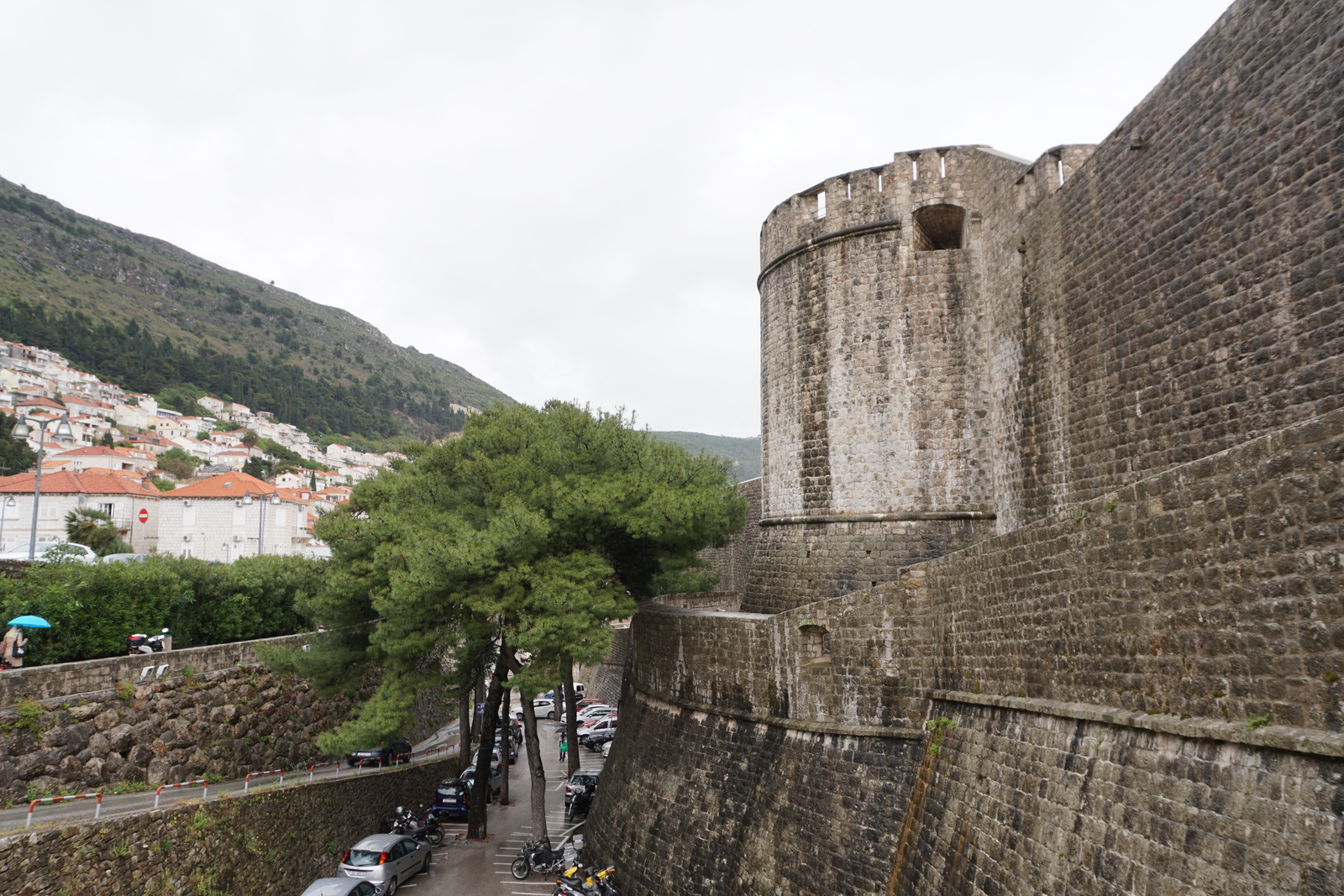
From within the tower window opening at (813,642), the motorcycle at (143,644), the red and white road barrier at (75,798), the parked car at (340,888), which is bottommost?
the parked car at (340,888)

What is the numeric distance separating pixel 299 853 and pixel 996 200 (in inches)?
726

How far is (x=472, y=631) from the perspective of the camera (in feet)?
48.2

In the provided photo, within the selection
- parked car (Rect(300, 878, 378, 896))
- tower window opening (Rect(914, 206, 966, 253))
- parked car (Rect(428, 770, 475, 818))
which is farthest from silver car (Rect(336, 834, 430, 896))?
tower window opening (Rect(914, 206, 966, 253))

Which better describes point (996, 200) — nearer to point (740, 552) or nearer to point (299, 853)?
point (740, 552)

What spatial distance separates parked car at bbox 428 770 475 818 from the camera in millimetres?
19516

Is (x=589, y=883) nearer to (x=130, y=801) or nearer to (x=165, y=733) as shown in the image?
(x=130, y=801)

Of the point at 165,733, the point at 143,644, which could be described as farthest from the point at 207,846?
the point at 143,644

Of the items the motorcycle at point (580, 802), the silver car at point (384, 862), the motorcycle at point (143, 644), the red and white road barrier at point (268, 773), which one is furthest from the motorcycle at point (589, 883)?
the motorcycle at point (143, 644)

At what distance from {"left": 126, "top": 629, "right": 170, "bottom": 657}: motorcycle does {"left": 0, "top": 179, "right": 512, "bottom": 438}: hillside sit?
127484 mm

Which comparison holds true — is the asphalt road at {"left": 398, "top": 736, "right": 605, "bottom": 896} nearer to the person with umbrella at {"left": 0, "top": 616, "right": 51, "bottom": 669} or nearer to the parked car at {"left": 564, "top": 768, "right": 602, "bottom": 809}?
the parked car at {"left": 564, "top": 768, "right": 602, "bottom": 809}

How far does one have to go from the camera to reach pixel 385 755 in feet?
69.8

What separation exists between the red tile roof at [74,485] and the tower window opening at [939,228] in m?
55.1

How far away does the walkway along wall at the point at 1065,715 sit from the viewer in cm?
437

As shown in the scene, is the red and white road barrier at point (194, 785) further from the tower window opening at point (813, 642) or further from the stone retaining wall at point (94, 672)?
the tower window opening at point (813, 642)
